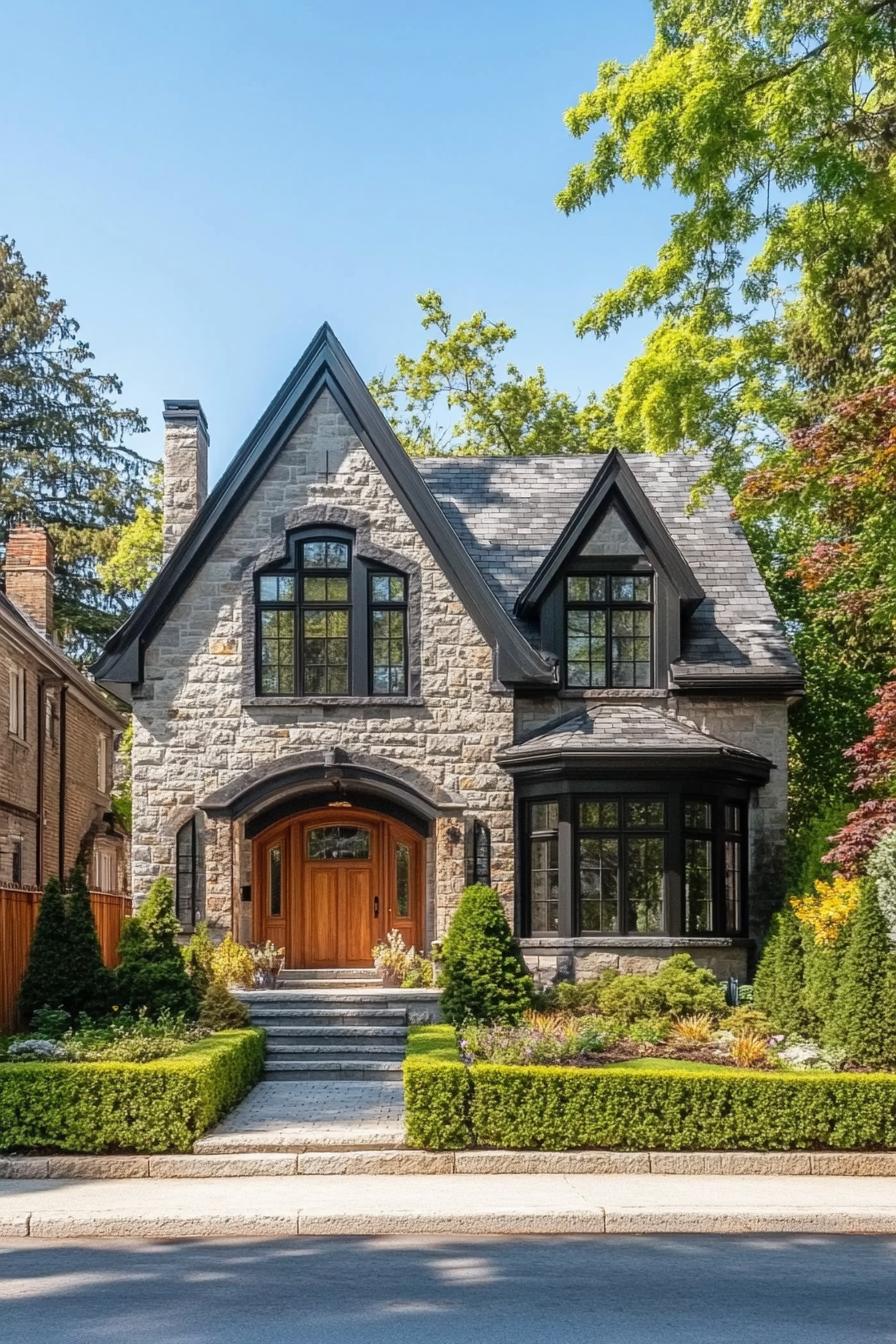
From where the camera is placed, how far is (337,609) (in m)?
20.2

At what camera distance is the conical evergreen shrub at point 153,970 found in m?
15.5

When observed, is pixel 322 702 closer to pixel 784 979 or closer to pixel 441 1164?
pixel 784 979

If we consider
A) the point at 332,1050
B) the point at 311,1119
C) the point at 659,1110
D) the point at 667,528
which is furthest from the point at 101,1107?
the point at 667,528

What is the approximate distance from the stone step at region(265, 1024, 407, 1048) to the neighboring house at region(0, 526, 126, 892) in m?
7.28

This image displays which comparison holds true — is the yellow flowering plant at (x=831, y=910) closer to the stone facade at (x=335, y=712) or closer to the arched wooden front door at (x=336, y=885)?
the stone facade at (x=335, y=712)

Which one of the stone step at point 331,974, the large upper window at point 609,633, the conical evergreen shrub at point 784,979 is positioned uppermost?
the large upper window at point 609,633

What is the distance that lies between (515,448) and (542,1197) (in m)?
29.4

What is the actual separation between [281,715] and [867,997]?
9438 millimetres

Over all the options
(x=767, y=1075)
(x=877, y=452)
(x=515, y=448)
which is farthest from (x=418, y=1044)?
(x=515, y=448)

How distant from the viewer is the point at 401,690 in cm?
2016

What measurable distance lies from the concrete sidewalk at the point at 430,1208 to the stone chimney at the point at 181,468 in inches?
496

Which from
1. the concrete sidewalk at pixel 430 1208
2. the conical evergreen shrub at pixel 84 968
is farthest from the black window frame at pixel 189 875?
the concrete sidewalk at pixel 430 1208

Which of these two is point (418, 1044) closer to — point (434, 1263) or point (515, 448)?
point (434, 1263)

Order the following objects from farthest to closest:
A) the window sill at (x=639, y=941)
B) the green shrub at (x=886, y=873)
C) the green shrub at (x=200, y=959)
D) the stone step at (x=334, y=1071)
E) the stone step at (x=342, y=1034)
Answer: the window sill at (x=639, y=941), the stone step at (x=342, y=1034), the green shrub at (x=200, y=959), the stone step at (x=334, y=1071), the green shrub at (x=886, y=873)
